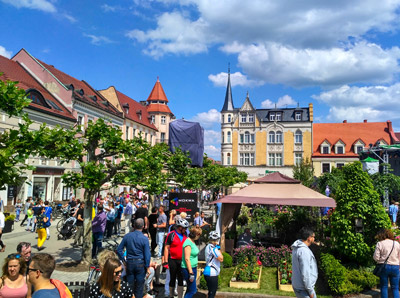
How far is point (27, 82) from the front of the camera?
32250 mm

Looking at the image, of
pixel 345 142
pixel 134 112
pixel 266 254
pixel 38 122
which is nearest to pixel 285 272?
pixel 266 254

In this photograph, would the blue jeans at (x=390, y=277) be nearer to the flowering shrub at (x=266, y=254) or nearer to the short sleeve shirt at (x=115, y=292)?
the flowering shrub at (x=266, y=254)

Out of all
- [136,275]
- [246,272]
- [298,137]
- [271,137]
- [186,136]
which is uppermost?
[271,137]

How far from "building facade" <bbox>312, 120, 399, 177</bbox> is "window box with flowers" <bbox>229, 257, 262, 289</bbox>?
151 feet

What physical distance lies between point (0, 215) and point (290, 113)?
49.4 meters

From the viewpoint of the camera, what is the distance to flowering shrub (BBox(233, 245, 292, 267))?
403 inches

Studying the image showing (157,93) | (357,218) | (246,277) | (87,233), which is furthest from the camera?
(157,93)

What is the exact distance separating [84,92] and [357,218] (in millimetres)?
37978

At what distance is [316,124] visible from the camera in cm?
5756

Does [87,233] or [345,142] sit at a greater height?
[345,142]

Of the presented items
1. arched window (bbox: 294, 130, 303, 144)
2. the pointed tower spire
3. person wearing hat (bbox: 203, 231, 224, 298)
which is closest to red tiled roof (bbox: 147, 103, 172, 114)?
the pointed tower spire

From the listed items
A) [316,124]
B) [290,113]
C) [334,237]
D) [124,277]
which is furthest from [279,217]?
[316,124]

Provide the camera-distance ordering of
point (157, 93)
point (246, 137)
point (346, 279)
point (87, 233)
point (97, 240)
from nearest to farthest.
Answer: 1. point (346, 279)
2. point (87, 233)
3. point (97, 240)
4. point (246, 137)
5. point (157, 93)

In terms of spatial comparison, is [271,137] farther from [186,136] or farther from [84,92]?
[186,136]
